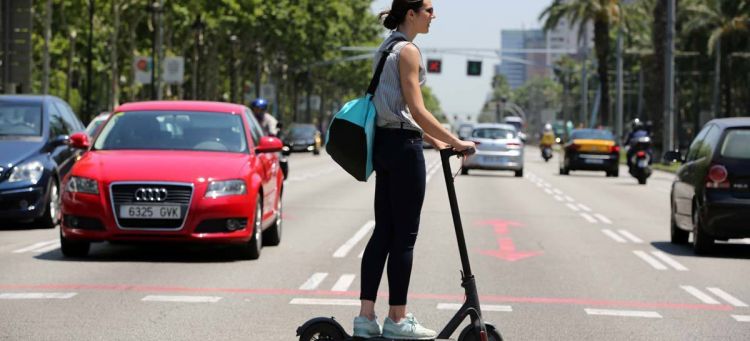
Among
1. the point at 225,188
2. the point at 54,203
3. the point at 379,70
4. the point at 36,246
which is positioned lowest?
the point at 36,246

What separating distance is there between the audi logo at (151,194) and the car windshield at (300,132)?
195 feet

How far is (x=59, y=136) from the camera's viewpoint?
717 inches

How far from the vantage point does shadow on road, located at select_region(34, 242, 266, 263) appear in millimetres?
13273

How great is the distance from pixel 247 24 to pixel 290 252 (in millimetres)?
60697

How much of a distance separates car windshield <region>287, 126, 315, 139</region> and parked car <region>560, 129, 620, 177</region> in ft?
99.9

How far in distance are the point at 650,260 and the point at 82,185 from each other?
5319 millimetres

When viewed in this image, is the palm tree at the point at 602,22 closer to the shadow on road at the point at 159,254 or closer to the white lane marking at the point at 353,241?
the white lane marking at the point at 353,241

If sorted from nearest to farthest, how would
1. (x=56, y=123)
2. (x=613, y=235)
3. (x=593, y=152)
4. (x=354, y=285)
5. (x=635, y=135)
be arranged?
(x=354, y=285)
(x=613, y=235)
(x=56, y=123)
(x=635, y=135)
(x=593, y=152)

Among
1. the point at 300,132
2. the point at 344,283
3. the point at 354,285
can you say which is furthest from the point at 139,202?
the point at 300,132

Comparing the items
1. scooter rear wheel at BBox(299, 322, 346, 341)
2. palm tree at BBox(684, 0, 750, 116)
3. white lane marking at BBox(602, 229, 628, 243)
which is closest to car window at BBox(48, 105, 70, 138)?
white lane marking at BBox(602, 229, 628, 243)

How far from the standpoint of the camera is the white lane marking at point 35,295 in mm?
10219

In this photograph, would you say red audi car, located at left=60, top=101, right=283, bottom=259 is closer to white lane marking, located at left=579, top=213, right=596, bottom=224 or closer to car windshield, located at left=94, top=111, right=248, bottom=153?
car windshield, located at left=94, top=111, right=248, bottom=153

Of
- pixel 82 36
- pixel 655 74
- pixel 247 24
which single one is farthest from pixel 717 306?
pixel 82 36

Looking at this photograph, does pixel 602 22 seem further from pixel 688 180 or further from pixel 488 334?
pixel 488 334
